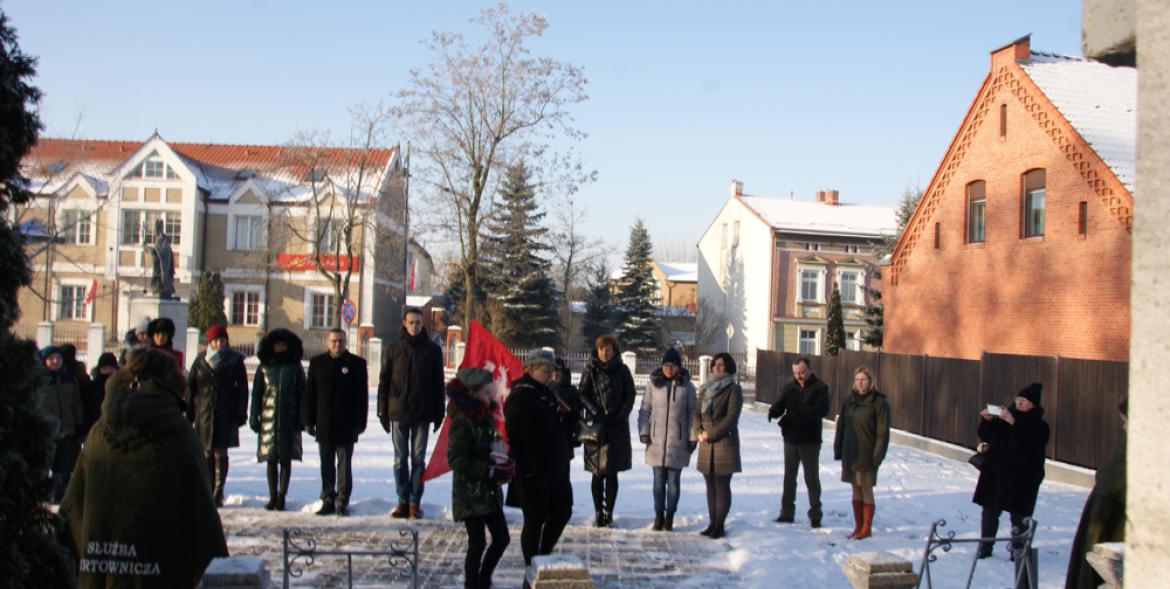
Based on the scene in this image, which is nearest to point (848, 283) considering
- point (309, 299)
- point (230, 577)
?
point (309, 299)

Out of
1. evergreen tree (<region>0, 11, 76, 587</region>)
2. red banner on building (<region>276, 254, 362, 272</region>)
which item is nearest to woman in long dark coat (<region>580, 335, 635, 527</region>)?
evergreen tree (<region>0, 11, 76, 587</region>)

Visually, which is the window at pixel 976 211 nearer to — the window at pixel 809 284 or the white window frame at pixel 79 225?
the window at pixel 809 284

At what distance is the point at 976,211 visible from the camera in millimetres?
25531

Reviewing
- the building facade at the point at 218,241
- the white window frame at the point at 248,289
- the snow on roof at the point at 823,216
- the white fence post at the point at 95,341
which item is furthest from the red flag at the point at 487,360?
the snow on roof at the point at 823,216

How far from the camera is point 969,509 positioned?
11945 mm

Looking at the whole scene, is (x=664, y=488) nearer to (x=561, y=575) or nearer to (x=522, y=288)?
(x=561, y=575)

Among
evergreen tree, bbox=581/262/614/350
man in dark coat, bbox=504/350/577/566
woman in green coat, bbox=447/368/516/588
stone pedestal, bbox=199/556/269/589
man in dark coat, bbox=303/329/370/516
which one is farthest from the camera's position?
evergreen tree, bbox=581/262/614/350

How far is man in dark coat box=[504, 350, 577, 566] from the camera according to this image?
684 centimetres

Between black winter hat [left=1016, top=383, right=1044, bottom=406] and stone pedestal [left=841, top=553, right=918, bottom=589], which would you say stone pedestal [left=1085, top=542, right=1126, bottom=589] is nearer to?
stone pedestal [left=841, top=553, right=918, bottom=589]

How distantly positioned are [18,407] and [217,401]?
21.1 ft

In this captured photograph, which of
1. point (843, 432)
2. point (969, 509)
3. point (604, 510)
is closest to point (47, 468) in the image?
point (604, 510)

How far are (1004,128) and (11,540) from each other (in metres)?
24.9

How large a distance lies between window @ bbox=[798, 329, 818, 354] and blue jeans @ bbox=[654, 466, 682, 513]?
4420 centimetres

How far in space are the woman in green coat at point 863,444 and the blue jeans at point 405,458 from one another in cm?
451
